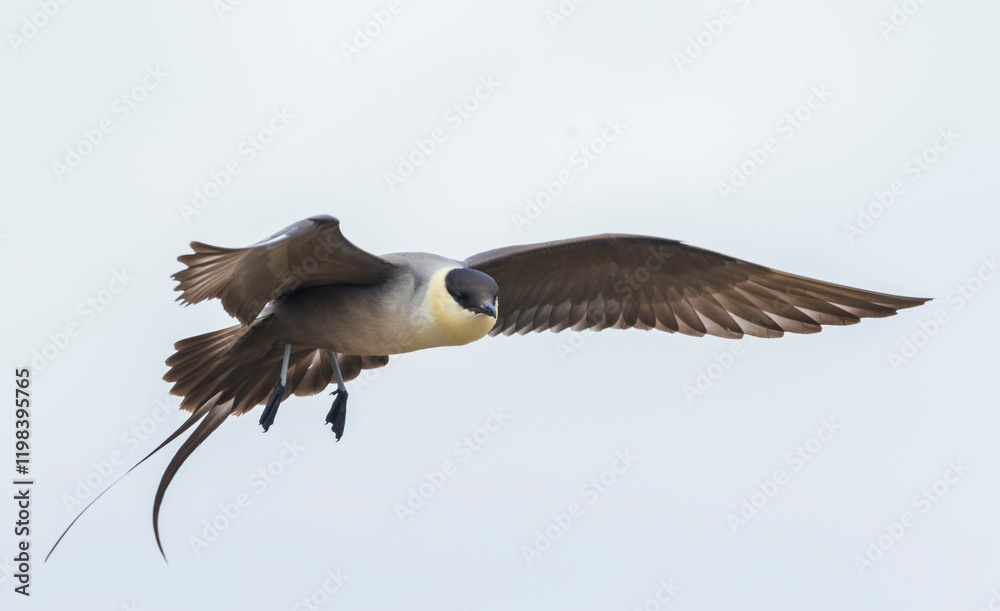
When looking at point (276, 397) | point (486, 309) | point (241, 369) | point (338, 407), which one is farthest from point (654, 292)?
point (241, 369)

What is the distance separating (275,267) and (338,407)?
6.06 ft

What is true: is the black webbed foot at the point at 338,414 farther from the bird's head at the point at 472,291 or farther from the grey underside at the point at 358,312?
the bird's head at the point at 472,291

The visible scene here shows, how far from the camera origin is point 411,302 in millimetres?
10906

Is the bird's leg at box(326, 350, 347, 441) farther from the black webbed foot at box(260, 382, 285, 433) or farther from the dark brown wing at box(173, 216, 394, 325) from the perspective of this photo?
the dark brown wing at box(173, 216, 394, 325)

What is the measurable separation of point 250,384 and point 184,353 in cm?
79

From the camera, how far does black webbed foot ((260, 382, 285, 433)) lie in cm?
1159

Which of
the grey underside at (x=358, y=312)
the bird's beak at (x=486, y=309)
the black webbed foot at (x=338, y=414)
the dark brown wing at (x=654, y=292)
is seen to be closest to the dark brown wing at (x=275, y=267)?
the grey underside at (x=358, y=312)

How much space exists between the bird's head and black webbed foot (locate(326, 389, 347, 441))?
1929mm

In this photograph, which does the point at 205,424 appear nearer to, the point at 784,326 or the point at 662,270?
the point at 662,270

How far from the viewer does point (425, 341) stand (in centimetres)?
1090

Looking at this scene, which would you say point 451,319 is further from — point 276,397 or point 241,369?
point 241,369

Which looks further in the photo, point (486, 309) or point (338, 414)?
point (338, 414)

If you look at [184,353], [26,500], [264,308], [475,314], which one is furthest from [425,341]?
[26,500]

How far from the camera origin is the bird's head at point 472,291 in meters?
10.5
